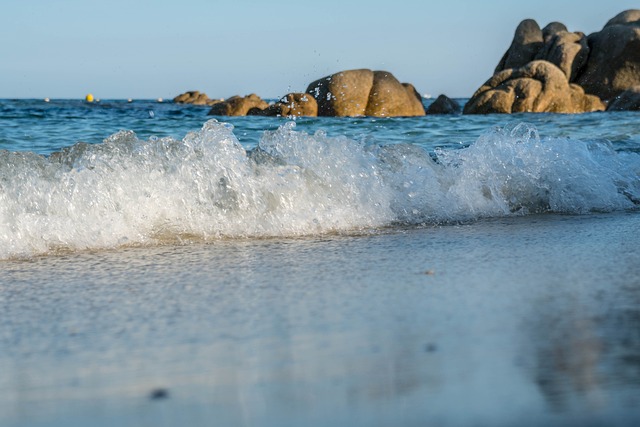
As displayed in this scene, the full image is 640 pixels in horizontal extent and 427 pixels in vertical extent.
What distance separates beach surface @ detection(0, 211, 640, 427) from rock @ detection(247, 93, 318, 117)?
14.5m

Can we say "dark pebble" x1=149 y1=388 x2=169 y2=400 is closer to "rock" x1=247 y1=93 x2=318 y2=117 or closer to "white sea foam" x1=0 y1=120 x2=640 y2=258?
"white sea foam" x1=0 y1=120 x2=640 y2=258

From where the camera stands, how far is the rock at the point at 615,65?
26812 mm

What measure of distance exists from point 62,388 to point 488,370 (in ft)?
2.40

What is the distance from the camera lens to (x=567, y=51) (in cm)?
2692

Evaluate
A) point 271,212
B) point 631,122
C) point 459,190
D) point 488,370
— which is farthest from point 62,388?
point 631,122

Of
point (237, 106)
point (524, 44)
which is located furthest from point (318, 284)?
point (524, 44)

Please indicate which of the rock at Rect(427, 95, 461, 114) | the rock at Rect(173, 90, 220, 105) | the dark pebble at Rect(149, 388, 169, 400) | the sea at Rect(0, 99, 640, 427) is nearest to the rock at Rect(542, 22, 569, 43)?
the rock at Rect(427, 95, 461, 114)

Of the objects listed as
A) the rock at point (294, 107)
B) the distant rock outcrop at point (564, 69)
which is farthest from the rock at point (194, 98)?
the rock at point (294, 107)

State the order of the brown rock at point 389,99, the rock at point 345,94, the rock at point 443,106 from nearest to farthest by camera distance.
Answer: the rock at point 345,94
the brown rock at point 389,99
the rock at point 443,106

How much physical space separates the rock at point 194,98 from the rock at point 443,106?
802 inches

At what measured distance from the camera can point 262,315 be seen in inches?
76.5

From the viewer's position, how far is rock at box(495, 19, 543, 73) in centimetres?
2841

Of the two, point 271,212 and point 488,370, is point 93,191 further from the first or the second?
point 488,370

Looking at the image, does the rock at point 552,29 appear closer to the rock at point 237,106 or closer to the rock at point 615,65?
the rock at point 615,65
